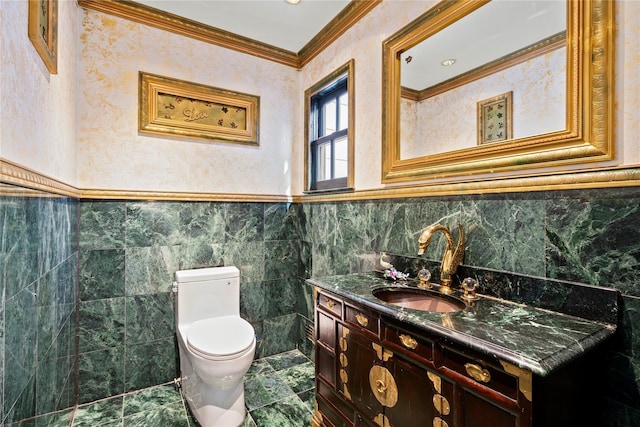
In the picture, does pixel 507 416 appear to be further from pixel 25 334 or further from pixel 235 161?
pixel 235 161

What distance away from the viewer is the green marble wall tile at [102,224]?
2156mm

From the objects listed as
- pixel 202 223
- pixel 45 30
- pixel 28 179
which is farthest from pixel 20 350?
pixel 202 223

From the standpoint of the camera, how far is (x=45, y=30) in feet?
4.18

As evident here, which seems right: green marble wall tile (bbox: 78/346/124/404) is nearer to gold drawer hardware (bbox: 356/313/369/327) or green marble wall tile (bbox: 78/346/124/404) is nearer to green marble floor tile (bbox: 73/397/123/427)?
green marble floor tile (bbox: 73/397/123/427)

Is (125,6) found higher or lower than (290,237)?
higher

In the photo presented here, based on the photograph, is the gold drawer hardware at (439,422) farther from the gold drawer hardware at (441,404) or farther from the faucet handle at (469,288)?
the faucet handle at (469,288)

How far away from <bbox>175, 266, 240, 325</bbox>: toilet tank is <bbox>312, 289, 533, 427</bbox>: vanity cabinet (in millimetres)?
959

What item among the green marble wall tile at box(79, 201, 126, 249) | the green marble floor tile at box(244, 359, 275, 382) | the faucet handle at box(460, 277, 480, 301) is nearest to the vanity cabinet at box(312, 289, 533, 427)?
the faucet handle at box(460, 277, 480, 301)

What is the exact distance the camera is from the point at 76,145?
2119 millimetres

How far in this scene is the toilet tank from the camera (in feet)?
7.59

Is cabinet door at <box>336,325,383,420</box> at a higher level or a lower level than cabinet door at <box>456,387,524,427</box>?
lower

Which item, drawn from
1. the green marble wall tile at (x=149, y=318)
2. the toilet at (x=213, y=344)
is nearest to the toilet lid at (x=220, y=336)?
the toilet at (x=213, y=344)

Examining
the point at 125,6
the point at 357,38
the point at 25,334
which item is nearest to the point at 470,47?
the point at 357,38

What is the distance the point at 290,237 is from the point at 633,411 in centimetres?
242
